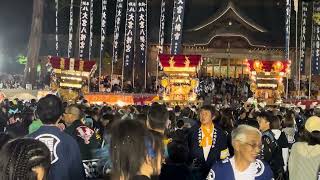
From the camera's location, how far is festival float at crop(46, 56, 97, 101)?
26297mm

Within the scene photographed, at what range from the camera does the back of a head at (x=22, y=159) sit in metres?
2.62

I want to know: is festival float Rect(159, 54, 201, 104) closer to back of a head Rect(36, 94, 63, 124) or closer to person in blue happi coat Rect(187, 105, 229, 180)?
person in blue happi coat Rect(187, 105, 229, 180)

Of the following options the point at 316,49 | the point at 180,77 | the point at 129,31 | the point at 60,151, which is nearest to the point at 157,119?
the point at 60,151

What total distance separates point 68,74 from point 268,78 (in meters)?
9.46

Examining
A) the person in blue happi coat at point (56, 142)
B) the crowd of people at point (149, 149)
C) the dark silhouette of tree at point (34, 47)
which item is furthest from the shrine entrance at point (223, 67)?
the person in blue happi coat at point (56, 142)

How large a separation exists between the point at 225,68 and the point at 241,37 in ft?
9.13

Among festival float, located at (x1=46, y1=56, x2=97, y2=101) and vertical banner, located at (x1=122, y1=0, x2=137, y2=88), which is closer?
festival float, located at (x1=46, y1=56, x2=97, y2=101)

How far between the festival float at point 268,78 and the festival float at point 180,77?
11.5 ft

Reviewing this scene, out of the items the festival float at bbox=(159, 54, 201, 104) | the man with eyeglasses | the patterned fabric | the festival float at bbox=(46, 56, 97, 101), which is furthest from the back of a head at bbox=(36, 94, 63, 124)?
the festival float at bbox=(46, 56, 97, 101)

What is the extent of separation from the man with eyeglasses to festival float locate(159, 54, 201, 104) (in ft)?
67.0

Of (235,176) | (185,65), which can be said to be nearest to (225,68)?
(185,65)

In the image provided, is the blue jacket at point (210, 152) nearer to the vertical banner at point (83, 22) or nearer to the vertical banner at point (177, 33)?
the vertical banner at point (177, 33)

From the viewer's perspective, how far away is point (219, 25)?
3816cm

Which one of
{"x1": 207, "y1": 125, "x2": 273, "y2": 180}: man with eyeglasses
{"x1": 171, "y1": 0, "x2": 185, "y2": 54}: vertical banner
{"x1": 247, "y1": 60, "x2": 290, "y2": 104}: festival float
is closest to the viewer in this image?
{"x1": 207, "y1": 125, "x2": 273, "y2": 180}: man with eyeglasses
